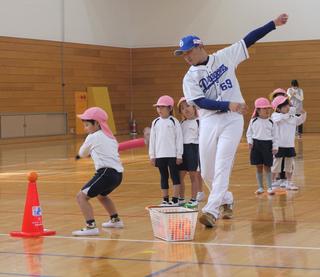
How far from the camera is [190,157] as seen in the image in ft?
32.7

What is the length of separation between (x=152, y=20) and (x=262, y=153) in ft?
68.2

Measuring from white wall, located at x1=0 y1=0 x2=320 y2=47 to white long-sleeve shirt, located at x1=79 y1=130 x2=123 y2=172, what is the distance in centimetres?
1817

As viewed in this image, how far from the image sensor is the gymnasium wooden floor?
5.95 meters

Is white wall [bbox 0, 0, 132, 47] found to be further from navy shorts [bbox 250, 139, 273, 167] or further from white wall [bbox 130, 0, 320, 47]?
navy shorts [bbox 250, 139, 273, 167]

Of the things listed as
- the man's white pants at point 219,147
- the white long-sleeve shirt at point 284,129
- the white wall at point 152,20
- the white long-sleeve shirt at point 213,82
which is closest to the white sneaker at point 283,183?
the white long-sleeve shirt at point 284,129

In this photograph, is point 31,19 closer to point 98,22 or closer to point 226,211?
point 98,22

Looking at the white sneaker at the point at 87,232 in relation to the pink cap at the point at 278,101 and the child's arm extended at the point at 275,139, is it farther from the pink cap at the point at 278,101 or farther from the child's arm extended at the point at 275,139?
the pink cap at the point at 278,101

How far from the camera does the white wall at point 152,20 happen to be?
1050 inches

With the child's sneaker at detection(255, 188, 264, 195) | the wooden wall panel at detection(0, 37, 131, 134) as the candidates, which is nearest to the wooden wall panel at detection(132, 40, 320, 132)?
the wooden wall panel at detection(0, 37, 131, 134)

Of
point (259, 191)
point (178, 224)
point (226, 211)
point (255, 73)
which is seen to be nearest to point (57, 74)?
point (255, 73)

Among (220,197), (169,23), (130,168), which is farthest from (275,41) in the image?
(220,197)

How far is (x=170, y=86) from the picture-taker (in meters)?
31.4

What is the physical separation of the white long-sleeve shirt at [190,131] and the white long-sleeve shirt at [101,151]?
7.15ft

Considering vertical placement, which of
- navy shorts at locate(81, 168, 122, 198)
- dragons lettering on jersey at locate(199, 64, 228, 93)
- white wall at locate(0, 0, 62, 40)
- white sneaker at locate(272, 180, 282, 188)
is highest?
white wall at locate(0, 0, 62, 40)
